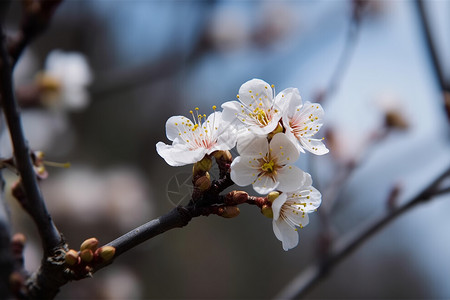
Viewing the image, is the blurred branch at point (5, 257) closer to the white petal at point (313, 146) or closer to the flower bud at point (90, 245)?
the flower bud at point (90, 245)

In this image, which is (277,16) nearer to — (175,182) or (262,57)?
(262,57)

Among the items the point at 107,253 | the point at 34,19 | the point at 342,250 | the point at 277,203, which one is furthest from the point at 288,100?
the point at 342,250

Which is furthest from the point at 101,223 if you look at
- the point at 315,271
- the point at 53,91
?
the point at 315,271

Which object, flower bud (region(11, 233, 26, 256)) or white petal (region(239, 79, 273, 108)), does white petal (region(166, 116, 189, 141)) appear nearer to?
white petal (region(239, 79, 273, 108))

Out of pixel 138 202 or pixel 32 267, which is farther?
pixel 138 202

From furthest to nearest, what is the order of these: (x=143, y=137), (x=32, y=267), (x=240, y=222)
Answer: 1. (x=240, y=222)
2. (x=143, y=137)
3. (x=32, y=267)

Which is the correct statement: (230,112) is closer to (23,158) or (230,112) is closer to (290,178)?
(290,178)

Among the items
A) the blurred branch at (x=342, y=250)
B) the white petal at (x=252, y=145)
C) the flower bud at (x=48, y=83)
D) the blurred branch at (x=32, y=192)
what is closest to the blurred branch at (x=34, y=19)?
the blurred branch at (x=32, y=192)
